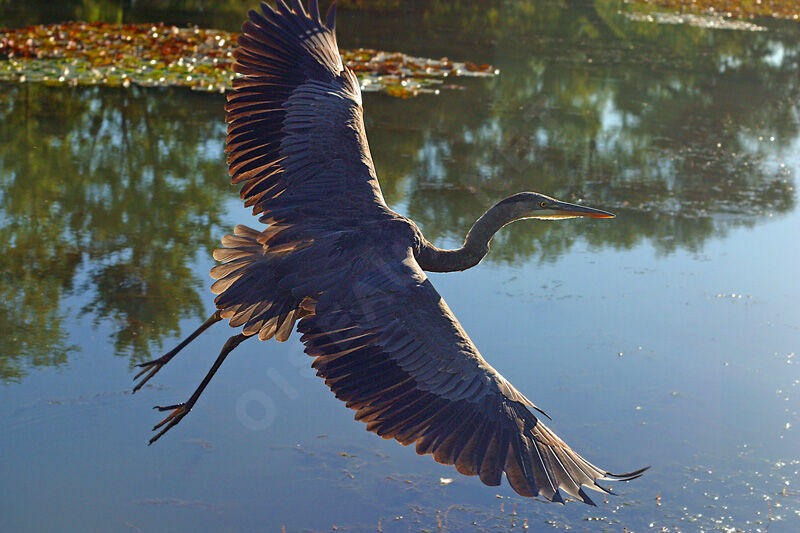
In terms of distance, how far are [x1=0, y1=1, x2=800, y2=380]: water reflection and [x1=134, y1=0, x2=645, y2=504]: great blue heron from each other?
2.17 meters

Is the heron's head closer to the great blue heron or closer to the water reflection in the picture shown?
the great blue heron

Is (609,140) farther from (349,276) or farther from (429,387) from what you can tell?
(429,387)

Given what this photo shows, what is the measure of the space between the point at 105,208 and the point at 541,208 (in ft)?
17.2

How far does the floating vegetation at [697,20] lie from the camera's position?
85.5ft

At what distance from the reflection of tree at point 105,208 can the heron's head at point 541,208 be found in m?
2.83

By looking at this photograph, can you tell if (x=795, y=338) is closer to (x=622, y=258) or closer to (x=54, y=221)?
(x=622, y=258)

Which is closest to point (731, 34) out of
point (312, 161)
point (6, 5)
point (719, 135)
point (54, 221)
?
point (719, 135)

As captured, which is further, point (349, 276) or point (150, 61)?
point (150, 61)

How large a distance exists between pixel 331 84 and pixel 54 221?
176 inches

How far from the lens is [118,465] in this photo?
552cm

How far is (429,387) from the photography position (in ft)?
13.7

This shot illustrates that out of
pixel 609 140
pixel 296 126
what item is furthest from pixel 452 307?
pixel 609 140

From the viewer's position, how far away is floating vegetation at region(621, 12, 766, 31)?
26.1 meters

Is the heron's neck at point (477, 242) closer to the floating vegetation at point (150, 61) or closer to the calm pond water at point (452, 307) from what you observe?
the calm pond water at point (452, 307)
